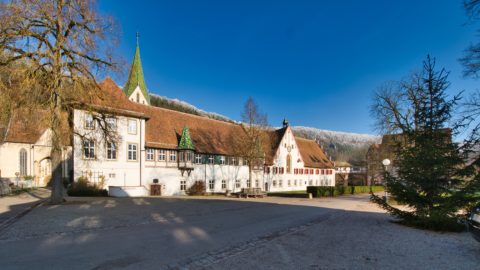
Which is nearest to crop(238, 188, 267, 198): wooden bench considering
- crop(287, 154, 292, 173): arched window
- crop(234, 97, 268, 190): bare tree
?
crop(234, 97, 268, 190): bare tree

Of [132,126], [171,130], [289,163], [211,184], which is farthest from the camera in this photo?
[289,163]

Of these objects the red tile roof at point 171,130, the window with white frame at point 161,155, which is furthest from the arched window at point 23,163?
the window with white frame at point 161,155

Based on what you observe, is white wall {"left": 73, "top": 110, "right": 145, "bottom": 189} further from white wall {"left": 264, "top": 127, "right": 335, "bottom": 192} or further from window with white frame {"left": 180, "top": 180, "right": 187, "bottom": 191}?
white wall {"left": 264, "top": 127, "right": 335, "bottom": 192}

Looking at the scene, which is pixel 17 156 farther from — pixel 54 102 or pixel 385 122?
pixel 385 122

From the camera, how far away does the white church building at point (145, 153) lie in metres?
26.8

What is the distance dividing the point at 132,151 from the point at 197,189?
27.9 ft

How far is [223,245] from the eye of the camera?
Answer: 8.28m

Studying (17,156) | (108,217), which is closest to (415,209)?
(108,217)

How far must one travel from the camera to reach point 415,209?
11836 millimetres

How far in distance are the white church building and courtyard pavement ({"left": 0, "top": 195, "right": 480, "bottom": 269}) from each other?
10836mm

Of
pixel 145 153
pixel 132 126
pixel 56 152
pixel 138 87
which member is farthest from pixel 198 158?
pixel 56 152

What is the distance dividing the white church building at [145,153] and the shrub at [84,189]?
2.39ft

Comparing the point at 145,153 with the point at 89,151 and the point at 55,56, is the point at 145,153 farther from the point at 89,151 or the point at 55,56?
the point at 55,56

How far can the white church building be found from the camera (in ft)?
87.9
